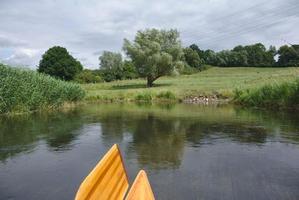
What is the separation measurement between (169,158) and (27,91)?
659 inches

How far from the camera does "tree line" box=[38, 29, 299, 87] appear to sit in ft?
180

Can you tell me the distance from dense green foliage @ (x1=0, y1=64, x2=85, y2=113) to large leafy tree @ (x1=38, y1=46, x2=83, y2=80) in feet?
167

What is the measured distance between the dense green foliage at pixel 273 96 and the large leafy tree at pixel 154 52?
20.6 m

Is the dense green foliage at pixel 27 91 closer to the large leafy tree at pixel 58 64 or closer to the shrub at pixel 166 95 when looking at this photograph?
the shrub at pixel 166 95

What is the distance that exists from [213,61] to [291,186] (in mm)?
89337

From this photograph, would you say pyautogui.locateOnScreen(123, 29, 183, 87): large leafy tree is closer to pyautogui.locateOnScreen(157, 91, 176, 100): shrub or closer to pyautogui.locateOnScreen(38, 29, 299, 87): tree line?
pyautogui.locateOnScreen(38, 29, 299, 87): tree line

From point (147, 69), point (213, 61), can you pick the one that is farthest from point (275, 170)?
point (213, 61)

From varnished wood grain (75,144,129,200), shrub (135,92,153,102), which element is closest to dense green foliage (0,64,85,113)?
shrub (135,92,153,102)

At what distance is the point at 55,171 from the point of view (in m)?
9.11

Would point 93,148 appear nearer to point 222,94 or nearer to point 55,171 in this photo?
point 55,171

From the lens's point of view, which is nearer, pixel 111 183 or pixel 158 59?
pixel 111 183

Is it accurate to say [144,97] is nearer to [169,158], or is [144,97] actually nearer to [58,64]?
[169,158]

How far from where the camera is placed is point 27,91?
81.5ft

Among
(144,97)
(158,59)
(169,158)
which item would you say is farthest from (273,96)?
(158,59)
